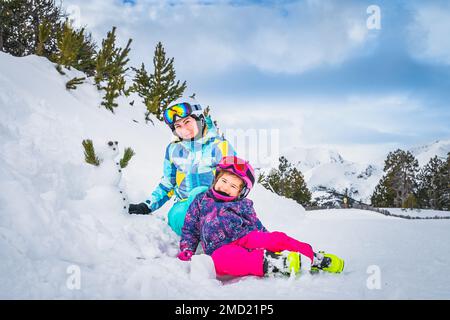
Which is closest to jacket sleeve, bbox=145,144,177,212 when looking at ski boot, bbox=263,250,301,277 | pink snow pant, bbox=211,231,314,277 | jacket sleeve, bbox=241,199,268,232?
jacket sleeve, bbox=241,199,268,232

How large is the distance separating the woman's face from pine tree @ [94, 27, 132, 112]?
7674 mm

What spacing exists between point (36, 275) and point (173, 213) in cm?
183

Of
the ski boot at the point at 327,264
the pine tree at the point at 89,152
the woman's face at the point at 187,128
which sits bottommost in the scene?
the ski boot at the point at 327,264

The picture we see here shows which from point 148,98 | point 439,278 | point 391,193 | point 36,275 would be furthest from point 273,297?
point 391,193

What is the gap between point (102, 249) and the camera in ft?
9.52

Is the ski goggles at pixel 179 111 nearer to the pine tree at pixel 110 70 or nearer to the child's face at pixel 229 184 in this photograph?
the child's face at pixel 229 184

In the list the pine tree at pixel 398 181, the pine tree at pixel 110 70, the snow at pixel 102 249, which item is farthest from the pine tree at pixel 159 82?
the pine tree at pixel 398 181

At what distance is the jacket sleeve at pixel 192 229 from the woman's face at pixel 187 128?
0.90 metres

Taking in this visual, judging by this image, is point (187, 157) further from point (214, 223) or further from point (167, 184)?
point (214, 223)

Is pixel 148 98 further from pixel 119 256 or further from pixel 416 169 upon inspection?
pixel 416 169

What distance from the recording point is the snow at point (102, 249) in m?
2.11

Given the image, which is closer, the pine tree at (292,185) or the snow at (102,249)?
the snow at (102,249)

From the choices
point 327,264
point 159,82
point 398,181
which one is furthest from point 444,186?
point 327,264

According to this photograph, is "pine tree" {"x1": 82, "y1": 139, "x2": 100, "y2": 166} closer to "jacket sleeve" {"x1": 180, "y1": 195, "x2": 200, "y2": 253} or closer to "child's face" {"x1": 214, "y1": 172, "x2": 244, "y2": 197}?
"jacket sleeve" {"x1": 180, "y1": 195, "x2": 200, "y2": 253}
